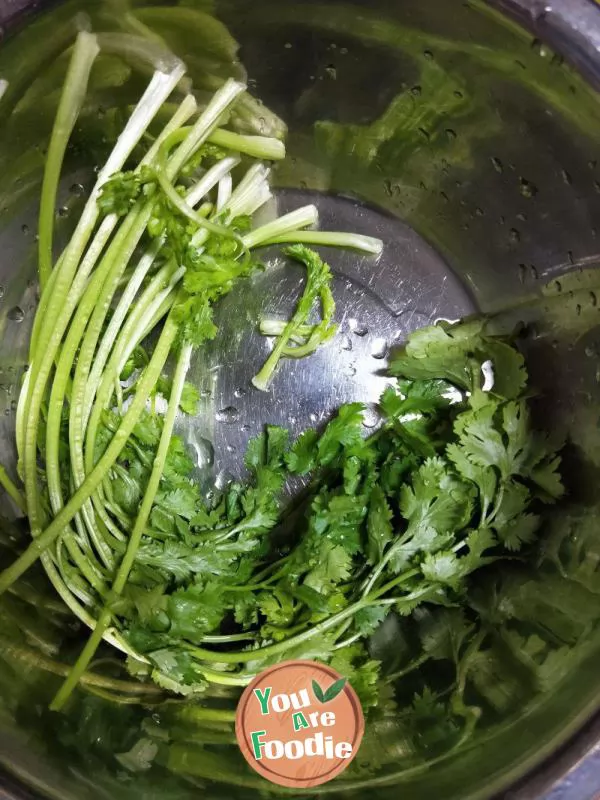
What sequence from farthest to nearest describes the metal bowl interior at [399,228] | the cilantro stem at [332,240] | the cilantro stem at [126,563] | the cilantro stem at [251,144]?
the cilantro stem at [332,240] → the cilantro stem at [251,144] → the cilantro stem at [126,563] → the metal bowl interior at [399,228]

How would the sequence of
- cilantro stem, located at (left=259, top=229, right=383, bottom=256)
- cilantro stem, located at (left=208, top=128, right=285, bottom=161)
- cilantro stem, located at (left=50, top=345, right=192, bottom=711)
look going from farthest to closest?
cilantro stem, located at (left=259, top=229, right=383, bottom=256) < cilantro stem, located at (left=208, top=128, right=285, bottom=161) < cilantro stem, located at (left=50, top=345, right=192, bottom=711)

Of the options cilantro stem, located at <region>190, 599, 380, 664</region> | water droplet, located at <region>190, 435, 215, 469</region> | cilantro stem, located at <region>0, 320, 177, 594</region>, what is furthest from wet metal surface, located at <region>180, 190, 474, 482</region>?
cilantro stem, located at <region>190, 599, 380, 664</region>

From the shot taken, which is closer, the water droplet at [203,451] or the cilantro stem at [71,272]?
the cilantro stem at [71,272]

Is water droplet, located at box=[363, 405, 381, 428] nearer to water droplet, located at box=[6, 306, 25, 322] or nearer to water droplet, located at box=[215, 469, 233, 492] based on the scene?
water droplet, located at box=[215, 469, 233, 492]

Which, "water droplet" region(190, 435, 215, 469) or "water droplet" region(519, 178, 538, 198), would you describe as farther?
"water droplet" region(190, 435, 215, 469)

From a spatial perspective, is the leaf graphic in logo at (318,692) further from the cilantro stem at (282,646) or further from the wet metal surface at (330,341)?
the wet metal surface at (330,341)

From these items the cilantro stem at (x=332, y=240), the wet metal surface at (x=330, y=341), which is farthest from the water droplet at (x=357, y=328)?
the cilantro stem at (x=332, y=240)
